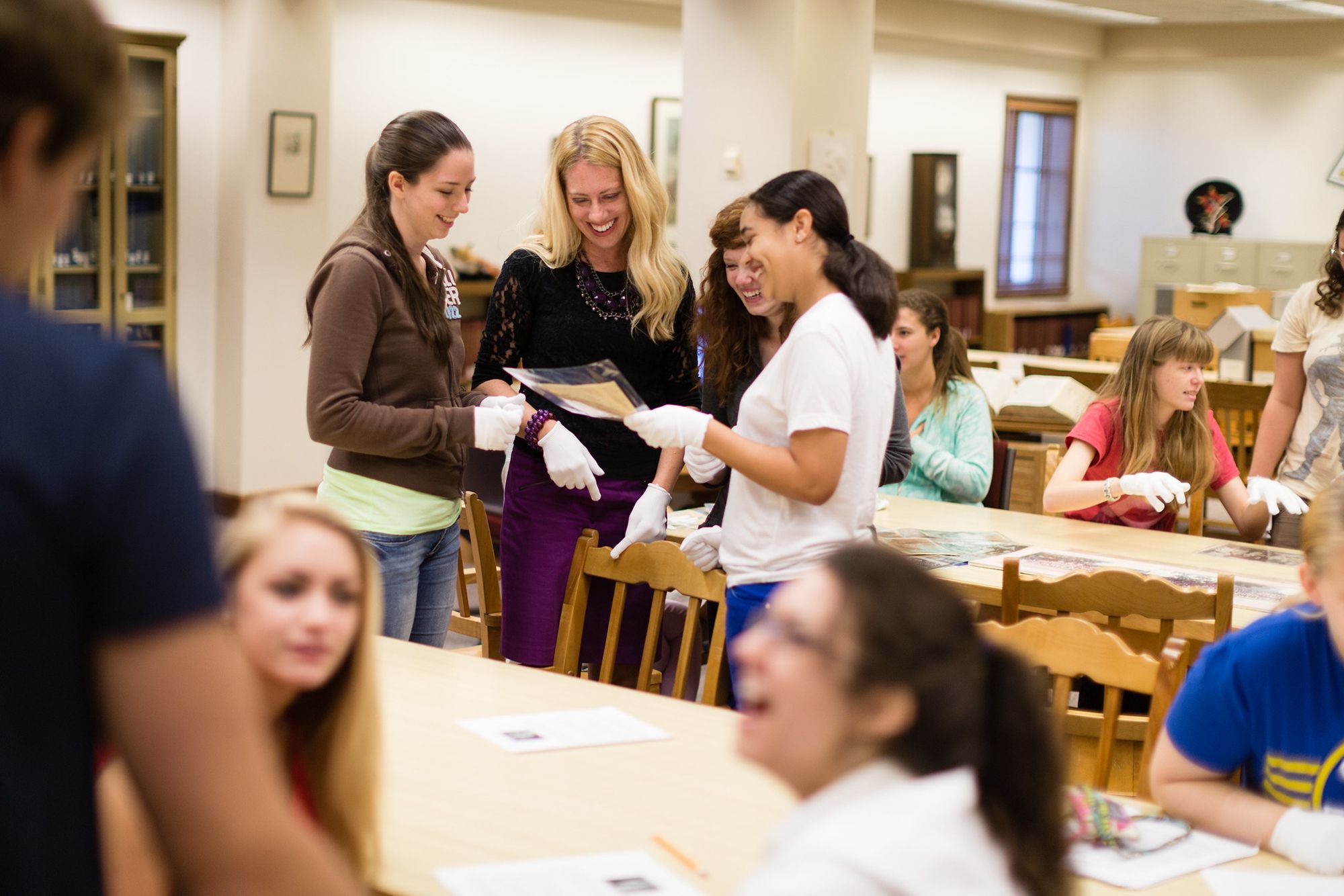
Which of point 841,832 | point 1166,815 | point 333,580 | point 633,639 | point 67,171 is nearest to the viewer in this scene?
Result: point 67,171

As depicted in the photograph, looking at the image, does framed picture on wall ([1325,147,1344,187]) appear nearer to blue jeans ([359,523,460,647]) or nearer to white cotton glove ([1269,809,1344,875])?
blue jeans ([359,523,460,647])

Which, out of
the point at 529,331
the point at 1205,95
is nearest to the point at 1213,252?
the point at 1205,95

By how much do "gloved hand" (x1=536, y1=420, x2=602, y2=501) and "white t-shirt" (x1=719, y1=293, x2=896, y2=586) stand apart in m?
0.43

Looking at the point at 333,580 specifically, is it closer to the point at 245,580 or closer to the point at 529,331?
the point at 245,580

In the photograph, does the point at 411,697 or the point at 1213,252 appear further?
the point at 1213,252

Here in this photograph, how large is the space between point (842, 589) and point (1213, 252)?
11.6 metres

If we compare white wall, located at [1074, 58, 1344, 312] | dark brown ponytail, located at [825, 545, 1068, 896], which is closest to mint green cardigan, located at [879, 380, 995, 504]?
dark brown ponytail, located at [825, 545, 1068, 896]

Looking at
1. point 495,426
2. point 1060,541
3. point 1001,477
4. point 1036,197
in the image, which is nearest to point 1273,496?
point 1060,541

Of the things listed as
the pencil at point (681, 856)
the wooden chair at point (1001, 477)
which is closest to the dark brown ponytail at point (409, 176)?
the pencil at point (681, 856)

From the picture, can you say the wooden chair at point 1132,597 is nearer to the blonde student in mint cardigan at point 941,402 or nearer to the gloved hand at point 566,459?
the gloved hand at point 566,459

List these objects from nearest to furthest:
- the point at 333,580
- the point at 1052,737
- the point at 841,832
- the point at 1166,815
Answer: the point at 841,832, the point at 1052,737, the point at 333,580, the point at 1166,815

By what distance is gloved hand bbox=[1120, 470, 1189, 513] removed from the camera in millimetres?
3402

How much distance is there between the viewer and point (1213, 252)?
11.8 metres

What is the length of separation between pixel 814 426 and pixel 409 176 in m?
0.88
